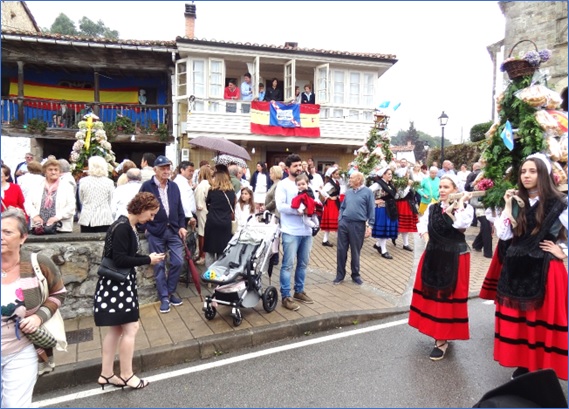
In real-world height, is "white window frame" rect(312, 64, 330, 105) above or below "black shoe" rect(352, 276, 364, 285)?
above

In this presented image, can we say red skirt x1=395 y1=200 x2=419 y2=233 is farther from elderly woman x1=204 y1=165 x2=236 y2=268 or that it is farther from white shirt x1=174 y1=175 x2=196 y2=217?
white shirt x1=174 y1=175 x2=196 y2=217

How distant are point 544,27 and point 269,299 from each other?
25.3m

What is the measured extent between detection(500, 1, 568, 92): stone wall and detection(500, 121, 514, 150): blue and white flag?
62.1ft

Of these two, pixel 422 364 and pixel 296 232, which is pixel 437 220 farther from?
pixel 296 232

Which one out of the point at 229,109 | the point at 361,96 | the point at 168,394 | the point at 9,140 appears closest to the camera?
the point at 168,394

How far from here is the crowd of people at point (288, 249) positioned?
9.15 feet

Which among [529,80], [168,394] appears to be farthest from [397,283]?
[168,394]

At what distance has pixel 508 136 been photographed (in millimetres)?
4227

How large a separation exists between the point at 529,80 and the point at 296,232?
326 cm

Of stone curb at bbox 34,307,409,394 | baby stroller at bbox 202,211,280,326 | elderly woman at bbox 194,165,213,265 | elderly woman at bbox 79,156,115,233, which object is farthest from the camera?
elderly woman at bbox 194,165,213,265

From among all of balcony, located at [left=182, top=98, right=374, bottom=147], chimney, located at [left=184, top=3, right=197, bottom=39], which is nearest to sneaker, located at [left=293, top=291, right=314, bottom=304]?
balcony, located at [left=182, top=98, right=374, bottom=147]

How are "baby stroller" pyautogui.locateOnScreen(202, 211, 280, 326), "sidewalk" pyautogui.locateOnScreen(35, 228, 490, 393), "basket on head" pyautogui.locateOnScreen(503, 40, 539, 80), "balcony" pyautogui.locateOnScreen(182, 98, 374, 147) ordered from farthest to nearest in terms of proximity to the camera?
1. "balcony" pyautogui.locateOnScreen(182, 98, 374, 147)
2. "baby stroller" pyautogui.locateOnScreen(202, 211, 280, 326)
3. "basket on head" pyautogui.locateOnScreen(503, 40, 539, 80)
4. "sidewalk" pyautogui.locateOnScreen(35, 228, 490, 393)

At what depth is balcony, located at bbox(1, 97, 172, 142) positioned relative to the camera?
1727 cm

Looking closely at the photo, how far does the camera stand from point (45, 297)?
2812 millimetres
